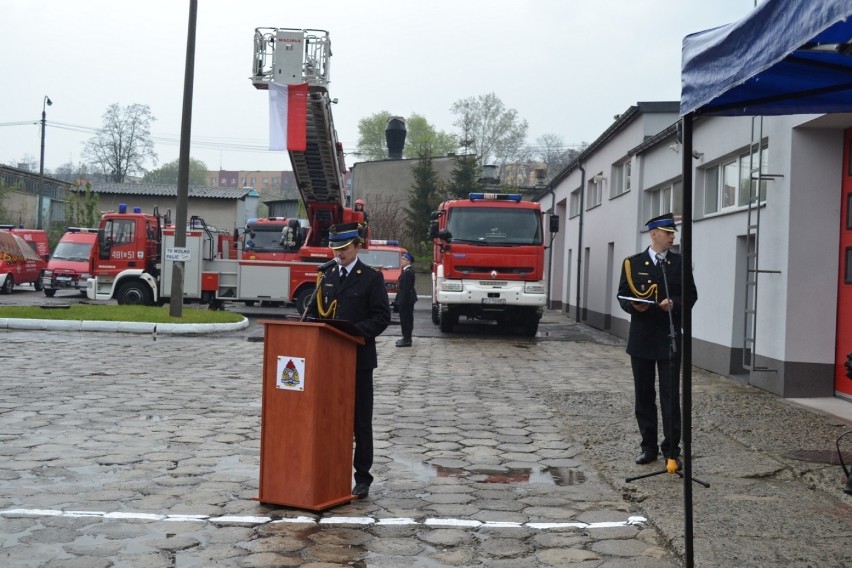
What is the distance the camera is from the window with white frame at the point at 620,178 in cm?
2486

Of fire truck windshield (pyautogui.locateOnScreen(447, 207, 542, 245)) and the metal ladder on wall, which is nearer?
the metal ladder on wall

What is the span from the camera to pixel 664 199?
20250mm

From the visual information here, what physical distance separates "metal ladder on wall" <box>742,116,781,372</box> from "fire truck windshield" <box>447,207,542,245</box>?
7.64 meters

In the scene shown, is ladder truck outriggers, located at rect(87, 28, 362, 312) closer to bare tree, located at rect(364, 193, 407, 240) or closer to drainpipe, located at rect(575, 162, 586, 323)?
drainpipe, located at rect(575, 162, 586, 323)

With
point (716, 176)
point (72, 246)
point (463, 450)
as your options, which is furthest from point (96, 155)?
point (463, 450)

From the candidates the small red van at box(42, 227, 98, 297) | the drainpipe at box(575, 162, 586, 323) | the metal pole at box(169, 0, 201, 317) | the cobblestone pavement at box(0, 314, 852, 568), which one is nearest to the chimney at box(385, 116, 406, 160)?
the small red van at box(42, 227, 98, 297)

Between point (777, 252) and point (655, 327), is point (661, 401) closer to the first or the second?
point (655, 327)

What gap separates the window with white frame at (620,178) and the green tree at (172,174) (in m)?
69.4

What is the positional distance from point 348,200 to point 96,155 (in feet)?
160

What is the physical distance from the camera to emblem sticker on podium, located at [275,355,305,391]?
5.83 meters

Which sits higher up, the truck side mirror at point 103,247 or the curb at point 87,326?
the truck side mirror at point 103,247

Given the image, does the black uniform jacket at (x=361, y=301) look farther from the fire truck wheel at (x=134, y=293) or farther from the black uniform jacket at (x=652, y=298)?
the fire truck wheel at (x=134, y=293)

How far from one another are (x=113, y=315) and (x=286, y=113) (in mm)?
6137

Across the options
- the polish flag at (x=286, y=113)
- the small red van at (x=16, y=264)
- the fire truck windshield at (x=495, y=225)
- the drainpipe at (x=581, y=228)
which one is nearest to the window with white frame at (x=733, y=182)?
the fire truck windshield at (x=495, y=225)
